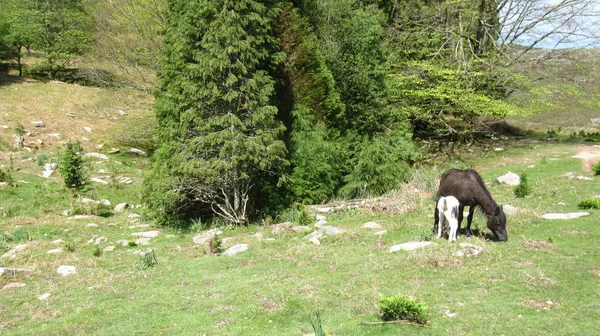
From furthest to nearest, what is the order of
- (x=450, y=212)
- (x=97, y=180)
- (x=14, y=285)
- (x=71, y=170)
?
(x=97, y=180)
(x=71, y=170)
(x=450, y=212)
(x=14, y=285)

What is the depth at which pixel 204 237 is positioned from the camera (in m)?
13.7

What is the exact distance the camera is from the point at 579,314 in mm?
6656

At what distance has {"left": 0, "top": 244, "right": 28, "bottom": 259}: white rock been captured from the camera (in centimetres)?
1172

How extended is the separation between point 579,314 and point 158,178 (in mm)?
12657

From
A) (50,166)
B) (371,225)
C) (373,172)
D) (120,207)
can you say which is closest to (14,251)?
(120,207)

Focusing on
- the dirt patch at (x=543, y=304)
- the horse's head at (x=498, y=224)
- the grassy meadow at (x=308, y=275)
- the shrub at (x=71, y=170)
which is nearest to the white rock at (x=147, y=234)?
the grassy meadow at (x=308, y=275)

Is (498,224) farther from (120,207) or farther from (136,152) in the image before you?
(136,152)

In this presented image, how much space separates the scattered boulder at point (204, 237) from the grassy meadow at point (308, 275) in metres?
0.25

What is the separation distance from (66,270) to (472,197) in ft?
32.0


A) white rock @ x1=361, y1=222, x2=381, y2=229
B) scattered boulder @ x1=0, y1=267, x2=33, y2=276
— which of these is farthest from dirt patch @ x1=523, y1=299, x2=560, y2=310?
scattered boulder @ x1=0, y1=267, x2=33, y2=276

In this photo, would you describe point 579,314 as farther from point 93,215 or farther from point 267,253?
point 93,215

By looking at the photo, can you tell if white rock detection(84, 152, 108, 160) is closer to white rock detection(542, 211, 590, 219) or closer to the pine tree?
the pine tree

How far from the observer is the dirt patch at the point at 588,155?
65.8 ft

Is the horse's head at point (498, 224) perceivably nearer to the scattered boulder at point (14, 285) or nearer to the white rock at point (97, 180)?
the scattered boulder at point (14, 285)
